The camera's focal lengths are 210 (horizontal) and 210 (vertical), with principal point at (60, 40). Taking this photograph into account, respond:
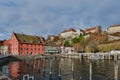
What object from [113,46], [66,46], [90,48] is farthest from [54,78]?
[66,46]

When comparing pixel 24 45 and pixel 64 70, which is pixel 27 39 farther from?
pixel 64 70

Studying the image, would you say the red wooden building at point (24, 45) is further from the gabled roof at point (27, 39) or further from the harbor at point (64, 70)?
the harbor at point (64, 70)

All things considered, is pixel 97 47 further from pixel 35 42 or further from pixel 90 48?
pixel 35 42

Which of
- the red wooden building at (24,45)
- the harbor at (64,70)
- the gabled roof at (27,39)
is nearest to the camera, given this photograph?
the harbor at (64,70)

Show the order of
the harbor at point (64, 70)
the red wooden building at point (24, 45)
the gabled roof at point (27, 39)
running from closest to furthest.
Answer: the harbor at point (64, 70) → the red wooden building at point (24, 45) → the gabled roof at point (27, 39)

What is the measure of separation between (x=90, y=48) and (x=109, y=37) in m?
36.1

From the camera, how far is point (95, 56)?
106m

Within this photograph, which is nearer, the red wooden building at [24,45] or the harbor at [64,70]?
the harbor at [64,70]

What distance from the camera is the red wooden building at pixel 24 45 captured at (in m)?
135

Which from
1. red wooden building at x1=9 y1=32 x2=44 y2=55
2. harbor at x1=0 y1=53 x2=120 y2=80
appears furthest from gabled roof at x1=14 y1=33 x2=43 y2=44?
harbor at x1=0 y1=53 x2=120 y2=80

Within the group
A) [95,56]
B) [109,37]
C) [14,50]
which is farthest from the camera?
[109,37]

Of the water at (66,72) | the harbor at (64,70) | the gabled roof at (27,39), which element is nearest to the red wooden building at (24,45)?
the gabled roof at (27,39)

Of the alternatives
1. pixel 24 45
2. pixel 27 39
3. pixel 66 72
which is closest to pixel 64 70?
pixel 66 72

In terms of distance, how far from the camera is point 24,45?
138 metres
